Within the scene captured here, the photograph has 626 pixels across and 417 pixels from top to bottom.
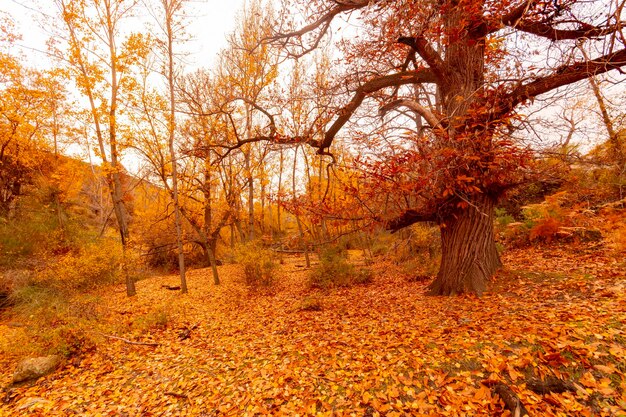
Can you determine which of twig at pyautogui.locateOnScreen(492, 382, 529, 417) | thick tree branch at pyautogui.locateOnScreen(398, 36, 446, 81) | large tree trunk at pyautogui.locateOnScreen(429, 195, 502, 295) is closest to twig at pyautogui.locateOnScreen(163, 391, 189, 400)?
twig at pyautogui.locateOnScreen(492, 382, 529, 417)

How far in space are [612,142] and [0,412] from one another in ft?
51.6

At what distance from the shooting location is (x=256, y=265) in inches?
389

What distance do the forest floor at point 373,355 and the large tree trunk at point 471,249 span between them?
30 centimetres

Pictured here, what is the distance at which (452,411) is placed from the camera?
8.52ft

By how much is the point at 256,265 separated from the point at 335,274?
9.81 feet

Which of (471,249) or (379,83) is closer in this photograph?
(379,83)

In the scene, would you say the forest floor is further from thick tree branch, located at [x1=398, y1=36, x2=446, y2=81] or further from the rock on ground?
thick tree branch, located at [x1=398, y1=36, x2=446, y2=81]

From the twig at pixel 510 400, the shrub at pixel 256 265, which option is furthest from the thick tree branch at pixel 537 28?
the shrub at pixel 256 265

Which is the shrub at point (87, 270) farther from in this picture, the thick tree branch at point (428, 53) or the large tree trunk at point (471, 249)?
the thick tree branch at point (428, 53)

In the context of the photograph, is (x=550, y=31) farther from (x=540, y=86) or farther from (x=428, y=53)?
(x=428, y=53)

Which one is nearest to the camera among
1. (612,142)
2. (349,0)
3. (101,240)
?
(349,0)

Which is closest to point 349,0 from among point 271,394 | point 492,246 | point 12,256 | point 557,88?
point 557,88

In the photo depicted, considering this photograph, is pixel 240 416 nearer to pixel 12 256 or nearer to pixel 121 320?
pixel 121 320

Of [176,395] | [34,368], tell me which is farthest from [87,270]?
[176,395]
